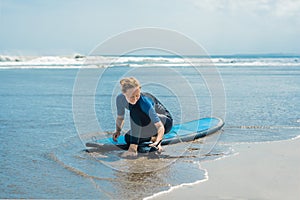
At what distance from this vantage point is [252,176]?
6656 mm

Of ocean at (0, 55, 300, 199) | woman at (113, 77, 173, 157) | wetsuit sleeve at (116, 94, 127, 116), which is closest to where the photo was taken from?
ocean at (0, 55, 300, 199)

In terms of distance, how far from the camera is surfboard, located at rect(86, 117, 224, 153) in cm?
822

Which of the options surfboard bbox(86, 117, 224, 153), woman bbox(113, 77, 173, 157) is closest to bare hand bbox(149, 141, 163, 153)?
woman bbox(113, 77, 173, 157)

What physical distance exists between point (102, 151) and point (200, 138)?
251 cm

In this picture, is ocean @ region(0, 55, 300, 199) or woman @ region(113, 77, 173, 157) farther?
woman @ region(113, 77, 173, 157)

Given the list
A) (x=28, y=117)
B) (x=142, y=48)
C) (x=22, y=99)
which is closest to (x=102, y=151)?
(x=142, y=48)

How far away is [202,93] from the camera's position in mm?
19719

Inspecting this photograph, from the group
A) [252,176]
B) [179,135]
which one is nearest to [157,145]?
[179,135]

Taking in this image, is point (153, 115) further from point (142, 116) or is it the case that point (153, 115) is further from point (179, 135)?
point (179, 135)

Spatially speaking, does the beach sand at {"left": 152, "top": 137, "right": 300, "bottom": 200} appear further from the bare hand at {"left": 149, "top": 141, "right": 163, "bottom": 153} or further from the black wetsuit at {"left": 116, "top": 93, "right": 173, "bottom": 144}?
the black wetsuit at {"left": 116, "top": 93, "right": 173, "bottom": 144}

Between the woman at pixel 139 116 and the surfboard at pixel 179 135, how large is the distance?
6.6 inches

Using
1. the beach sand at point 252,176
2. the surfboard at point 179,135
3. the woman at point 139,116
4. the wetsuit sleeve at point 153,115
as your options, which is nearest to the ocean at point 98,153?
the surfboard at point 179,135

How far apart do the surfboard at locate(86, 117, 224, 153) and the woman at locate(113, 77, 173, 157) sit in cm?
17

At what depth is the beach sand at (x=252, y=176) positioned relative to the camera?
5.77 m
